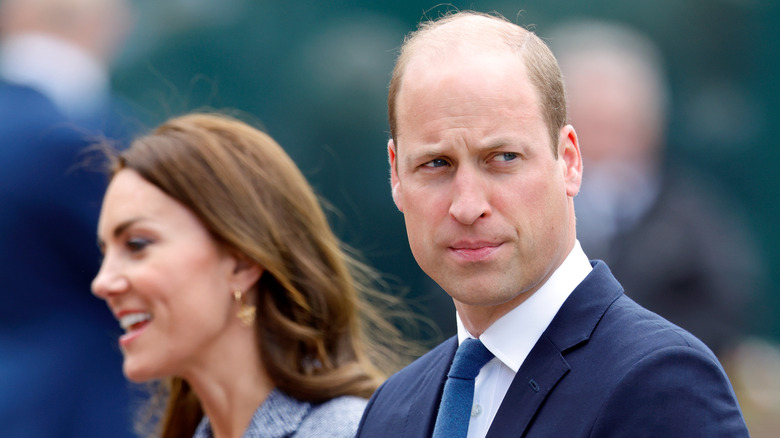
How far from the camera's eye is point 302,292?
333 centimetres

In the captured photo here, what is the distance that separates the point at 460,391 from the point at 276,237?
1313mm

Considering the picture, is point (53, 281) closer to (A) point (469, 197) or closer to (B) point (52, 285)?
(B) point (52, 285)

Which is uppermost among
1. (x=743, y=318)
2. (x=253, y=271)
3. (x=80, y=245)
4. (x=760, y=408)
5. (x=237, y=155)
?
(x=237, y=155)

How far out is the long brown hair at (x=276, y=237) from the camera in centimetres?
322

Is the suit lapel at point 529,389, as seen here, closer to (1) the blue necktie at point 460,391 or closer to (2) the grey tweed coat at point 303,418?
(1) the blue necktie at point 460,391

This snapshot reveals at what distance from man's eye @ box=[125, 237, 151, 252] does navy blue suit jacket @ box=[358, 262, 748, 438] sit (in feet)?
4.23

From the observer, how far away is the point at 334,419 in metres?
3.08

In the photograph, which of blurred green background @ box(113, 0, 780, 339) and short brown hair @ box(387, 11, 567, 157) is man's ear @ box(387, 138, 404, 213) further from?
blurred green background @ box(113, 0, 780, 339)

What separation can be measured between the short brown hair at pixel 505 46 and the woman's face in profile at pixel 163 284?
1.18 meters

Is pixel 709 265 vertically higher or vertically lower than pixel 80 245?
lower

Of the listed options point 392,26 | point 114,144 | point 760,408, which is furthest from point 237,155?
point 760,408

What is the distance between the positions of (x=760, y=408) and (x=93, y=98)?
3.38 meters

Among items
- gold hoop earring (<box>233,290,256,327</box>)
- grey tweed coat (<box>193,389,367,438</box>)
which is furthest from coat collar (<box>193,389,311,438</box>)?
gold hoop earring (<box>233,290,256,327</box>)

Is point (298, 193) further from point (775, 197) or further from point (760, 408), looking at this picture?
point (775, 197)
